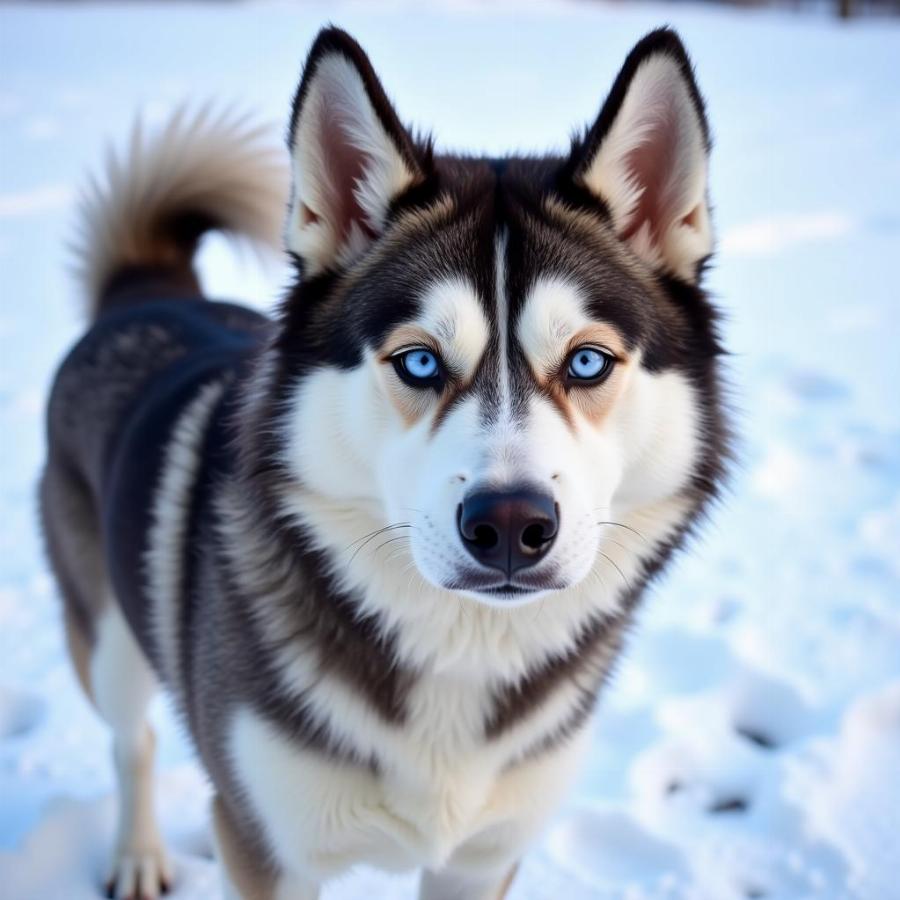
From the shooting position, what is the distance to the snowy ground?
7.31 feet

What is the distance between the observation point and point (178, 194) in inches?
101

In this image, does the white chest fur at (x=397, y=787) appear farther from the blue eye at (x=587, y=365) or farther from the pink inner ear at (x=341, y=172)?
the pink inner ear at (x=341, y=172)

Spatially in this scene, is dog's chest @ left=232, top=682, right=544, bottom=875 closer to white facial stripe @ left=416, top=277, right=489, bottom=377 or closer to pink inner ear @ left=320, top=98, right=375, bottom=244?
white facial stripe @ left=416, top=277, right=489, bottom=377

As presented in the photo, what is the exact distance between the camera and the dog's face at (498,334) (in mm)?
1377

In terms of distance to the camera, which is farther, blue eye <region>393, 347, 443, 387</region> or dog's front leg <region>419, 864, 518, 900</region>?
dog's front leg <region>419, 864, 518, 900</region>

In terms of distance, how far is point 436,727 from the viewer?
167 cm

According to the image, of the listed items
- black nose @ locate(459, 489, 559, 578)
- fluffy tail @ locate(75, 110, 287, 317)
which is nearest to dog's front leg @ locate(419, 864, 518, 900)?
black nose @ locate(459, 489, 559, 578)

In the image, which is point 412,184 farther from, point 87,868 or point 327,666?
point 87,868

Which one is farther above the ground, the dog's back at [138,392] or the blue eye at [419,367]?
the blue eye at [419,367]

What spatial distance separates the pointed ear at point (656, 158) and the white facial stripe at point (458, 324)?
0.34 meters

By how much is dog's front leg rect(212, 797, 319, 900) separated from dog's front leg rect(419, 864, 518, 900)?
262 mm

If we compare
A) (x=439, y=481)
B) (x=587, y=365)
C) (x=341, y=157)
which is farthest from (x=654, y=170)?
(x=439, y=481)

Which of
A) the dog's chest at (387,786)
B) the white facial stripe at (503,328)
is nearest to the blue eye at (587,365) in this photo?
the white facial stripe at (503,328)

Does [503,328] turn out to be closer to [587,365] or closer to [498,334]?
[498,334]
